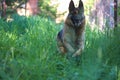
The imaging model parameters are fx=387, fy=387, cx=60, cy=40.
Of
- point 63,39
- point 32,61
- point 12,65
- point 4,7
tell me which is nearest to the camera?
point 12,65

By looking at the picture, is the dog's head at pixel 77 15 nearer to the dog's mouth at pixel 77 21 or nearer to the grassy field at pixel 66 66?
the dog's mouth at pixel 77 21

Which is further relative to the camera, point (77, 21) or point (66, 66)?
point (77, 21)

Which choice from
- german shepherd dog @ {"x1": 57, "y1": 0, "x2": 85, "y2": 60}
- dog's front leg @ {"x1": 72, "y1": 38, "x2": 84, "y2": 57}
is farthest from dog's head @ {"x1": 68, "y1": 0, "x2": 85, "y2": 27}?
dog's front leg @ {"x1": 72, "y1": 38, "x2": 84, "y2": 57}

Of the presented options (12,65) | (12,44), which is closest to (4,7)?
(12,44)

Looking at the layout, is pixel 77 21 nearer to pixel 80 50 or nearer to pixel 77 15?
pixel 77 15

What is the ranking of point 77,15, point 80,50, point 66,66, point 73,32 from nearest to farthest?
1. point 66,66
2. point 80,50
3. point 77,15
4. point 73,32

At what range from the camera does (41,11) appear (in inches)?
1104

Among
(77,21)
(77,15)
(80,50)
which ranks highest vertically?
(77,15)

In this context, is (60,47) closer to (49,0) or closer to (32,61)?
(32,61)

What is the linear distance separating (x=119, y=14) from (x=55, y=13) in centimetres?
2160

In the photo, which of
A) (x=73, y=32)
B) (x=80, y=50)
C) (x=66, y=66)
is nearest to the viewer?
(x=66, y=66)

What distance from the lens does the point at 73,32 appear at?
297 inches

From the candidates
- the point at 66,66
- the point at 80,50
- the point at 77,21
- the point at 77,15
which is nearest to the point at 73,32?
the point at 77,21

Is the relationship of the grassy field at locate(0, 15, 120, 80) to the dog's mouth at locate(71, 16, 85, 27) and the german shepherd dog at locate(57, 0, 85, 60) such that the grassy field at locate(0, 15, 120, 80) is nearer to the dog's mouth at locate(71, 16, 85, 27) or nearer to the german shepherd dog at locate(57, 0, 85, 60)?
the german shepherd dog at locate(57, 0, 85, 60)
